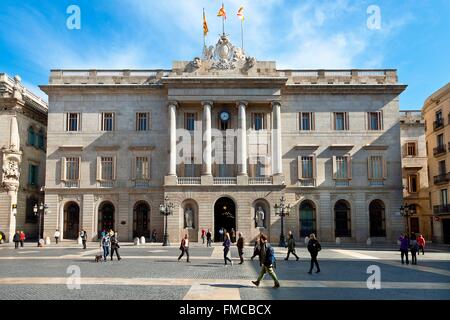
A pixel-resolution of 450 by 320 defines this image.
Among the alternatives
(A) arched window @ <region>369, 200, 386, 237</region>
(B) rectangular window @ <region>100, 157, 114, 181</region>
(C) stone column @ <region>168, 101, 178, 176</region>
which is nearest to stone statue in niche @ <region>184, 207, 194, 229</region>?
(C) stone column @ <region>168, 101, 178, 176</region>

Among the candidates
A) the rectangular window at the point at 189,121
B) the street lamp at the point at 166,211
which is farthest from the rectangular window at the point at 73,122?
the street lamp at the point at 166,211

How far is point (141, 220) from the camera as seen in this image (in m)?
45.4

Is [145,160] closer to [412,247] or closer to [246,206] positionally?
[246,206]

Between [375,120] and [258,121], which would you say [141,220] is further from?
[375,120]

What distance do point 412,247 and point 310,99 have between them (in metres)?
25.7

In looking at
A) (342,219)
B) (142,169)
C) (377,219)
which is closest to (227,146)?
(142,169)

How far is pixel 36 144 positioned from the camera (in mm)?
48906

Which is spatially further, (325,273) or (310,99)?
(310,99)

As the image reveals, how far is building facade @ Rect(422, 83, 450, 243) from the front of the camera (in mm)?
45906

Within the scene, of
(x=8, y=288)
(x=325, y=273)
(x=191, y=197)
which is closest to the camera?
(x=8, y=288)

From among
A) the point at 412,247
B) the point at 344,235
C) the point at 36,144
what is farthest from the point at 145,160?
the point at 412,247

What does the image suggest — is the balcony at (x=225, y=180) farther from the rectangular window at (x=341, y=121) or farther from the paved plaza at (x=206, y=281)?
the paved plaza at (x=206, y=281)

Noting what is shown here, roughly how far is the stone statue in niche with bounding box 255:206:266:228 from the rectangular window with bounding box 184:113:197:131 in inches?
438

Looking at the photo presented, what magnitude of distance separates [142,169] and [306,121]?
1852 centimetres
